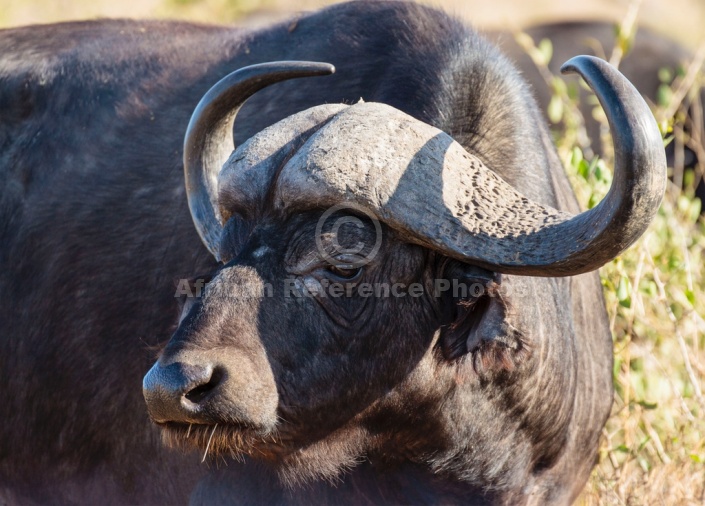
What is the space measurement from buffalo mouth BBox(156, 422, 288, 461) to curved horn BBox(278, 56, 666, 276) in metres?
0.80

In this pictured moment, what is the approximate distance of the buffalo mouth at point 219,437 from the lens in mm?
3422

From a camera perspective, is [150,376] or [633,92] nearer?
[633,92]

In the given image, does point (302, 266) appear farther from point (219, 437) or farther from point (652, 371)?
point (652, 371)

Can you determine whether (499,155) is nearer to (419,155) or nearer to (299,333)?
(419,155)

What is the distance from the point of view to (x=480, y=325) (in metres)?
3.59

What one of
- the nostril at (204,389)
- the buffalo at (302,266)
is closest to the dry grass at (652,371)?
the buffalo at (302,266)

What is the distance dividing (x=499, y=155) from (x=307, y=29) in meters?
1.23

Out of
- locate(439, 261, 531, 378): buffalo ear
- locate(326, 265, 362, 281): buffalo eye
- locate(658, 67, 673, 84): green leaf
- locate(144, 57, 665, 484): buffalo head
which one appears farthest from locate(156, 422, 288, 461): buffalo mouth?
locate(658, 67, 673, 84): green leaf

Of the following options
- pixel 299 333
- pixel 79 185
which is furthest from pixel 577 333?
pixel 79 185

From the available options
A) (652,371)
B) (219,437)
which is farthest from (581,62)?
(652,371)

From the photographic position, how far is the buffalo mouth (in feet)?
11.2

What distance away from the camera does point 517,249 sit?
3309 millimetres

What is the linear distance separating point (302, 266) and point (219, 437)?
645mm

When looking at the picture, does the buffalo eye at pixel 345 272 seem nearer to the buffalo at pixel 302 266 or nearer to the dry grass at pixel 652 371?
the buffalo at pixel 302 266
